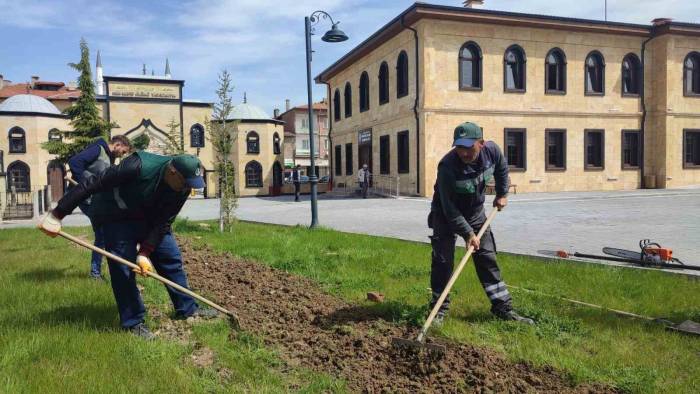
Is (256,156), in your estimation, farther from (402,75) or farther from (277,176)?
(402,75)

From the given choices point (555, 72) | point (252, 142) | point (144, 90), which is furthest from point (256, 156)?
point (555, 72)

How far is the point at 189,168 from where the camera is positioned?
3801 mm

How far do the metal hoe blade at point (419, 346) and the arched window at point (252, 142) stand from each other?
3533cm

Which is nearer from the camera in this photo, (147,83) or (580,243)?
(580,243)

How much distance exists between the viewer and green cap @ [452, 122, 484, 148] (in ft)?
13.5

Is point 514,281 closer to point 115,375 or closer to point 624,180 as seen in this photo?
point 115,375

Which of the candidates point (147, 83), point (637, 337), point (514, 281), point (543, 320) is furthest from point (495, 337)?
point (147, 83)

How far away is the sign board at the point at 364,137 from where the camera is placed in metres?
28.1

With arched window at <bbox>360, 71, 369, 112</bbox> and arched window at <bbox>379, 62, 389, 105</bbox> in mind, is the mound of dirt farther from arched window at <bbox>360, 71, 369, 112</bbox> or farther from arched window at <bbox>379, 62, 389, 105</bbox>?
arched window at <bbox>360, 71, 369, 112</bbox>

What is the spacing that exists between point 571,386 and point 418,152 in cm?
2003

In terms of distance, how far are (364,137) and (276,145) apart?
12.4 m

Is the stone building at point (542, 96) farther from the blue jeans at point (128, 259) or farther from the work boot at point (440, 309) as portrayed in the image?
the blue jeans at point (128, 259)

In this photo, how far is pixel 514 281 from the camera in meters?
5.74

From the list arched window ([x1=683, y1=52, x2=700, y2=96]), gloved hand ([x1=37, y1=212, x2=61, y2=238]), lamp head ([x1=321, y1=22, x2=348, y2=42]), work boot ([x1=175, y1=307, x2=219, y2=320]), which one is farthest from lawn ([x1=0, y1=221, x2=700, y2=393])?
arched window ([x1=683, y1=52, x2=700, y2=96])
